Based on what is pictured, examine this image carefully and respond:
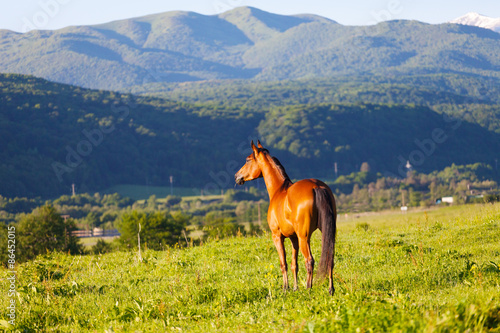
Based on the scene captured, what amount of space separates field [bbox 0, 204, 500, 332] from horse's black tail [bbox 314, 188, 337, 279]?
1.46 ft

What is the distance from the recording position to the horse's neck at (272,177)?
1146cm

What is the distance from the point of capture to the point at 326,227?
375 inches

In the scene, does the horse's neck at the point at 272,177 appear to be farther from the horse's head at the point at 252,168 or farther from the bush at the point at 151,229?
the bush at the point at 151,229

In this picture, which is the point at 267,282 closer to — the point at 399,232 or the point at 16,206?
the point at 399,232

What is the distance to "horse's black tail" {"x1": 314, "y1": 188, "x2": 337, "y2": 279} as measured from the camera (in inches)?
372

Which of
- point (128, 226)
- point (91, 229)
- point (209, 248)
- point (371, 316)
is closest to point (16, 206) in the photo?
point (91, 229)

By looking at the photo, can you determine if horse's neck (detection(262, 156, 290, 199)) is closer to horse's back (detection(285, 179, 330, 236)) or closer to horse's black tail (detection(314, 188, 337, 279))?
horse's back (detection(285, 179, 330, 236))

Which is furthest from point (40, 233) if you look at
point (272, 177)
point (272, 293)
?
point (272, 293)

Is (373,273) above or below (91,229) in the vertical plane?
above

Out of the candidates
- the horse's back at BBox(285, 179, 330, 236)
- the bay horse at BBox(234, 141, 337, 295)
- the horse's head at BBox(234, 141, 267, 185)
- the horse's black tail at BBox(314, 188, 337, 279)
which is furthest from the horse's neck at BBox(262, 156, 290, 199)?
the horse's black tail at BBox(314, 188, 337, 279)

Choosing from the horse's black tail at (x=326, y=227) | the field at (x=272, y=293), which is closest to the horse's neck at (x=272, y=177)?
the horse's black tail at (x=326, y=227)

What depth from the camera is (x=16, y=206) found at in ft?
578

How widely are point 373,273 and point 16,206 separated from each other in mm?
182446

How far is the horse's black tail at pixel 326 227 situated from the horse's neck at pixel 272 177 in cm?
161
